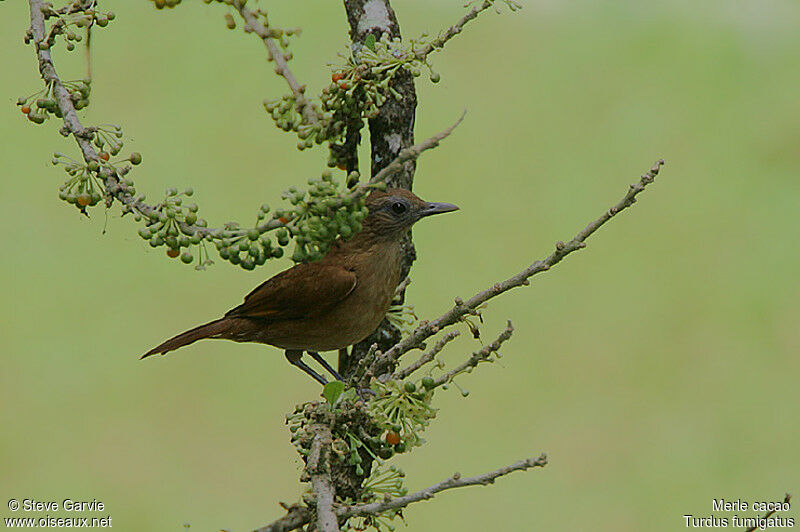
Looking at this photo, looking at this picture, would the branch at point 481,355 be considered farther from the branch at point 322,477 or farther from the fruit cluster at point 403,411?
the branch at point 322,477

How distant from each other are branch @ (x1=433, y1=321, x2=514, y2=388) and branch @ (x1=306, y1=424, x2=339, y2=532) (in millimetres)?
305

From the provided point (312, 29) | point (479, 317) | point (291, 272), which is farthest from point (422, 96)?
point (479, 317)

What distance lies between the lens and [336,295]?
9.24 feet

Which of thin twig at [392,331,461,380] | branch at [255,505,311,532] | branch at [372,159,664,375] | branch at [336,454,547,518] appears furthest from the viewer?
thin twig at [392,331,461,380]

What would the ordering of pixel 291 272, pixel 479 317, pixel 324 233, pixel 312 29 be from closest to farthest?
pixel 324 233, pixel 479 317, pixel 291 272, pixel 312 29

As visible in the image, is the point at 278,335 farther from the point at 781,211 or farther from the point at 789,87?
the point at 789,87

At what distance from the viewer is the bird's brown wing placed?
9.25 ft

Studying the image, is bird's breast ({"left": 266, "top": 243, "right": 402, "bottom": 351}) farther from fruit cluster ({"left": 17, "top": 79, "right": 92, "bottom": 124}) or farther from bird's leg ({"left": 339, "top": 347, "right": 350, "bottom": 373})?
fruit cluster ({"left": 17, "top": 79, "right": 92, "bottom": 124})

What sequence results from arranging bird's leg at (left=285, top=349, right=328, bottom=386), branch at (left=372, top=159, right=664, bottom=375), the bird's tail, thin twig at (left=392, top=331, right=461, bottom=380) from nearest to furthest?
1. branch at (left=372, top=159, right=664, bottom=375)
2. thin twig at (left=392, top=331, right=461, bottom=380)
3. the bird's tail
4. bird's leg at (left=285, top=349, right=328, bottom=386)

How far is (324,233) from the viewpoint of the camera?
182 cm

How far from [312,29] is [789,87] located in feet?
10.2

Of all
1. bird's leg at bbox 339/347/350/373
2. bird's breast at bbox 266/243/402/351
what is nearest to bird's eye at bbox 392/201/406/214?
bird's breast at bbox 266/243/402/351

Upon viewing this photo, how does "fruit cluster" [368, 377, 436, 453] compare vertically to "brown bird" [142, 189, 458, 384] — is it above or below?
below

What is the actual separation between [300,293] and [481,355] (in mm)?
775
